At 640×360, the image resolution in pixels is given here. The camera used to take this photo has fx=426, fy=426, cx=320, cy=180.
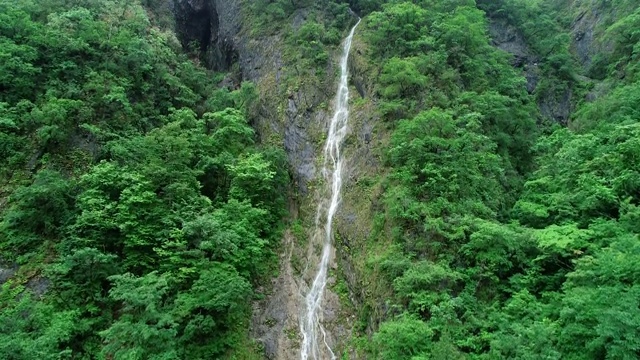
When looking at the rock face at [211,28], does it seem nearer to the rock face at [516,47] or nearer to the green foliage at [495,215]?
the green foliage at [495,215]

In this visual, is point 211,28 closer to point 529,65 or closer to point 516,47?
point 516,47

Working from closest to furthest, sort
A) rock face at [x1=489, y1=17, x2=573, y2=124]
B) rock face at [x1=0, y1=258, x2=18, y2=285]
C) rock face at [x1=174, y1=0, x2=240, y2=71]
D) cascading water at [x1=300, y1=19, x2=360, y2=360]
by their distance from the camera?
rock face at [x1=0, y1=258, x2=18, y2=285], cascading water at [x1=300, y1=19, x2=360, y2=360], rock face at [x1=489, y1=17, x2=573, y2=124], rock face at [x1=174, y1=0, x2=240, y2=71]

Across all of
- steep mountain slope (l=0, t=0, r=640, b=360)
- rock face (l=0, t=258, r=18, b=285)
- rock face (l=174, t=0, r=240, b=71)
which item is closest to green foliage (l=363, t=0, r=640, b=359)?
steep mountain slope (l=0, t=0, r=640, b=360)

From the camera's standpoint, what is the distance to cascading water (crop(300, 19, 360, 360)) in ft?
Answer: 52.4

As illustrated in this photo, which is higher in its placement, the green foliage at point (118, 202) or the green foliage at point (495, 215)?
the green foliage at point (495, 215)

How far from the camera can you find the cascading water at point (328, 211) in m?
16.0

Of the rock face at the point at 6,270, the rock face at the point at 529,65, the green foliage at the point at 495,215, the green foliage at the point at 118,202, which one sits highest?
the rock face at the point at 529,65

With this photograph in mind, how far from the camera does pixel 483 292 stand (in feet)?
43.3

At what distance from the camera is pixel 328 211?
19594mm

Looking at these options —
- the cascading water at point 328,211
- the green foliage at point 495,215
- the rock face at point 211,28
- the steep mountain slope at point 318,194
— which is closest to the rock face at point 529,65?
the steep mountain slope at point 318,194

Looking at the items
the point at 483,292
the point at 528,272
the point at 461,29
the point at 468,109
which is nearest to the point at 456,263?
the point at 483,292

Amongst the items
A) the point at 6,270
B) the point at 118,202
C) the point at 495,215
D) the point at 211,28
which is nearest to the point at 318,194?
the point at 495,215

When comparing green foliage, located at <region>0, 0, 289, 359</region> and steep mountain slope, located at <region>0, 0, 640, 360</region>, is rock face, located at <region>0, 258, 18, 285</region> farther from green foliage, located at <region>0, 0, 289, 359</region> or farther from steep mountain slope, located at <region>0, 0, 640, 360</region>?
green foliage, located at <region>0, 0, 289, 359</region>

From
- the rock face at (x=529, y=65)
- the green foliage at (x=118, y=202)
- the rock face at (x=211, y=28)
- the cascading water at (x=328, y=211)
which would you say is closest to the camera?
the green foliage at (x=118, y=202)
